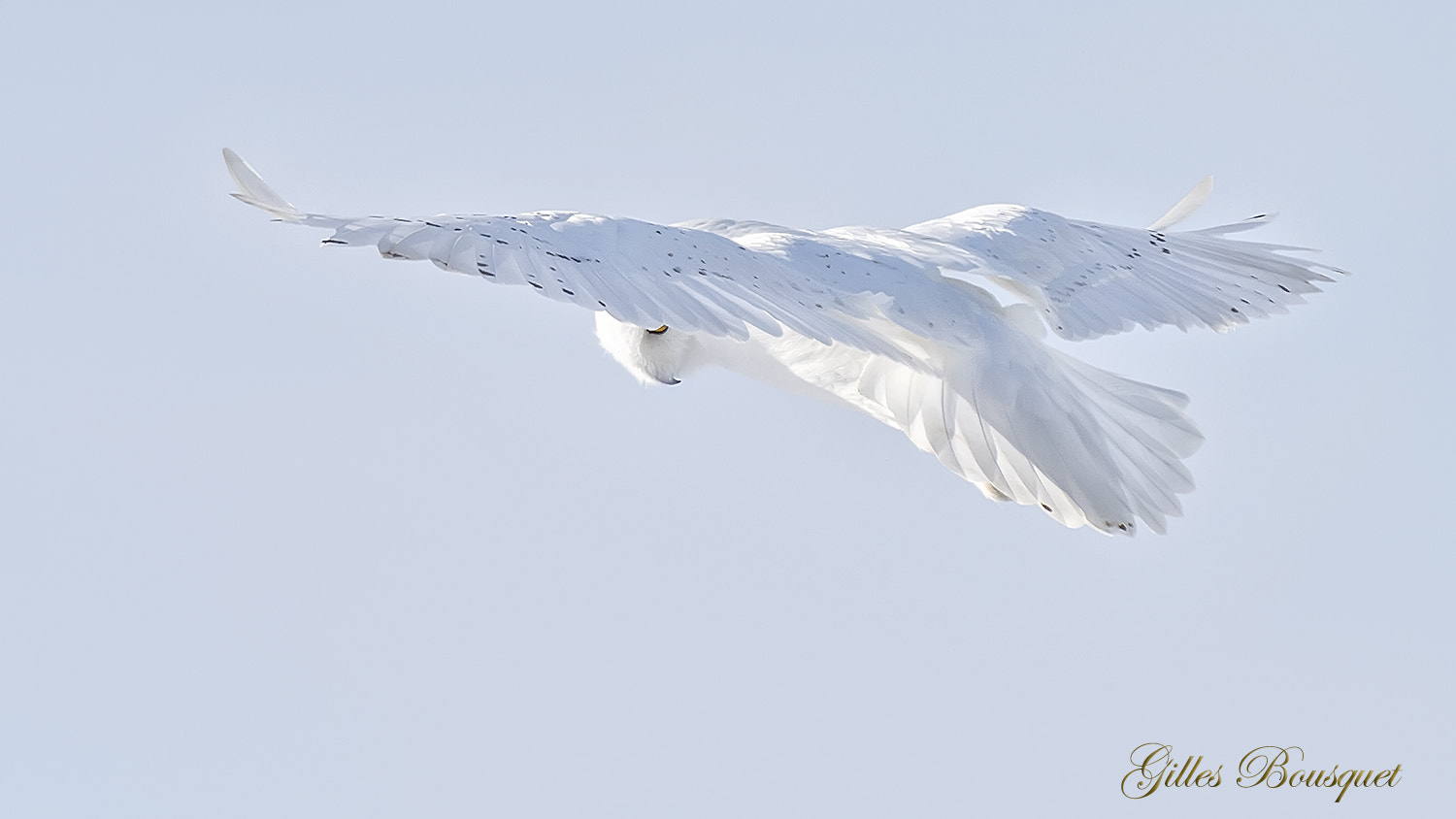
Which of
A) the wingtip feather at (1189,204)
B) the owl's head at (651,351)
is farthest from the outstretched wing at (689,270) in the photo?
the wingtip feather at (1189,204)

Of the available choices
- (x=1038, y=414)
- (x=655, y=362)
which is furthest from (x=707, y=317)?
(x=655, y=362)

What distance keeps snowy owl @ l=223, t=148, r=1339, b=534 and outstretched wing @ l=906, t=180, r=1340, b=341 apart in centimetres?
1

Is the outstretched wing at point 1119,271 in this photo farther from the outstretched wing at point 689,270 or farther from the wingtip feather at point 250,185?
the wingtip feather at point 250,185

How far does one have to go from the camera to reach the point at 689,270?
598cm

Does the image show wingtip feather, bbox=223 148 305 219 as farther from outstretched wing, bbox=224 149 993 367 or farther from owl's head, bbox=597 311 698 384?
owl's head, bbox=597 311 698 384

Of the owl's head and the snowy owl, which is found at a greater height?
the snowy owl

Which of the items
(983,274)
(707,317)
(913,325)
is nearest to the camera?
(707,317)

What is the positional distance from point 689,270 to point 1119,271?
233cm

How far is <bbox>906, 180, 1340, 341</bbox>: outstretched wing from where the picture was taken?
23.0 ft

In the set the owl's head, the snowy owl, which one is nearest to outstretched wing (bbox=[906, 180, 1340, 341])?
the snowy owl

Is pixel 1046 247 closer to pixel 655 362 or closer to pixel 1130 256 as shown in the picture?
pixel 1130 256

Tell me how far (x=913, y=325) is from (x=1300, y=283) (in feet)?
7.93

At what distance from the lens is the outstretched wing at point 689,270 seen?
554 centimetres

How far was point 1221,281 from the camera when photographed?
772 cm
